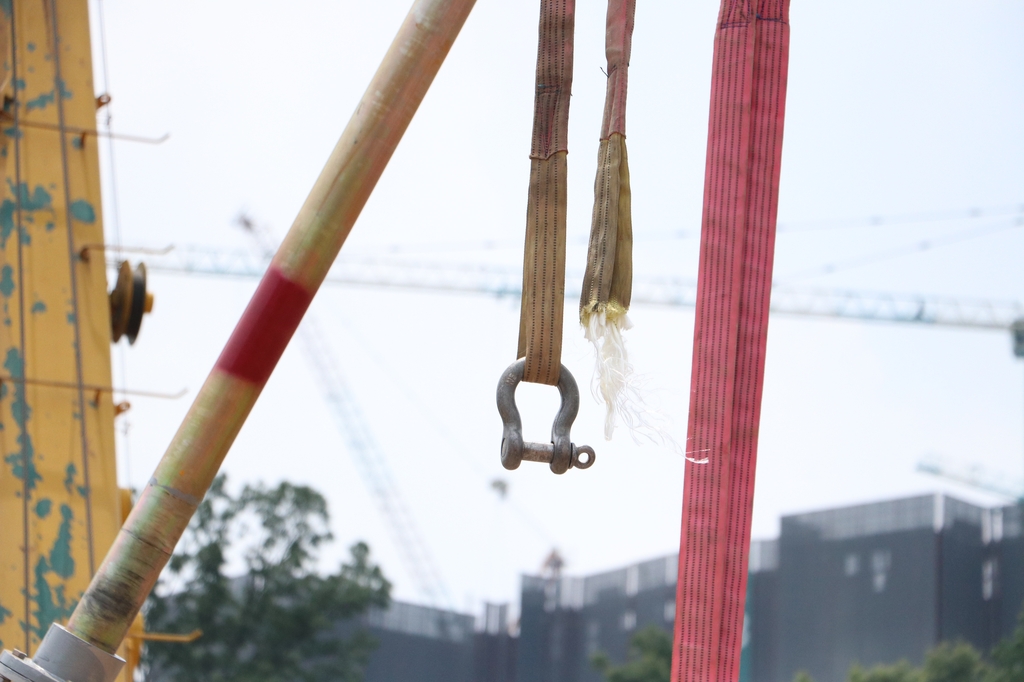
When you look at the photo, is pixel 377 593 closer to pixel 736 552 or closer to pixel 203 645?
pixel 203 645

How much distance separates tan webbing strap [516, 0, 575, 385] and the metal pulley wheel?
2501 mm

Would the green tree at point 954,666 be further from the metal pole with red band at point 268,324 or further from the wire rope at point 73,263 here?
the metal pole with red band at point 268,324

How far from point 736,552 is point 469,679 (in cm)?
4565

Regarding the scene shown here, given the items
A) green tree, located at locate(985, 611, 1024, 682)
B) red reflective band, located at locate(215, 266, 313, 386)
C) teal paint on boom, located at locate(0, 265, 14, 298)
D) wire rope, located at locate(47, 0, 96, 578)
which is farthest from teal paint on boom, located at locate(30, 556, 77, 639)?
green tree, located at locate(985, 611, 1024, 682)

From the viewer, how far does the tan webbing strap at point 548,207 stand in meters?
2.29

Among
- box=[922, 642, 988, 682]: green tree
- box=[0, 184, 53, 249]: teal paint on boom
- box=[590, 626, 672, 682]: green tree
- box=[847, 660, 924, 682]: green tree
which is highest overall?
box=[0, 184, 53, 249]: teal paint on boom

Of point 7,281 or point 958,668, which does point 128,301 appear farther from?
point 958,668

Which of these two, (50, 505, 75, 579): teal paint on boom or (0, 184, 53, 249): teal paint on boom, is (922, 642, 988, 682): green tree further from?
(0, 184, 53, 249): teal paint on boom

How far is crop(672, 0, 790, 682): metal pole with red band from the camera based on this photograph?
250 cm

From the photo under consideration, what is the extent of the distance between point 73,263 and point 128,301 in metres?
0.36

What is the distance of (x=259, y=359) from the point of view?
7.50 ft

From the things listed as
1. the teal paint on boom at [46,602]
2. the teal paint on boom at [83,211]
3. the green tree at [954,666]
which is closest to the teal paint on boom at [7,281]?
the teal paint on boom at [83,211]

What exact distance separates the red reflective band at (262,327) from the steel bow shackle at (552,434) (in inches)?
17.4

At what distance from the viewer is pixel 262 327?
228cm
